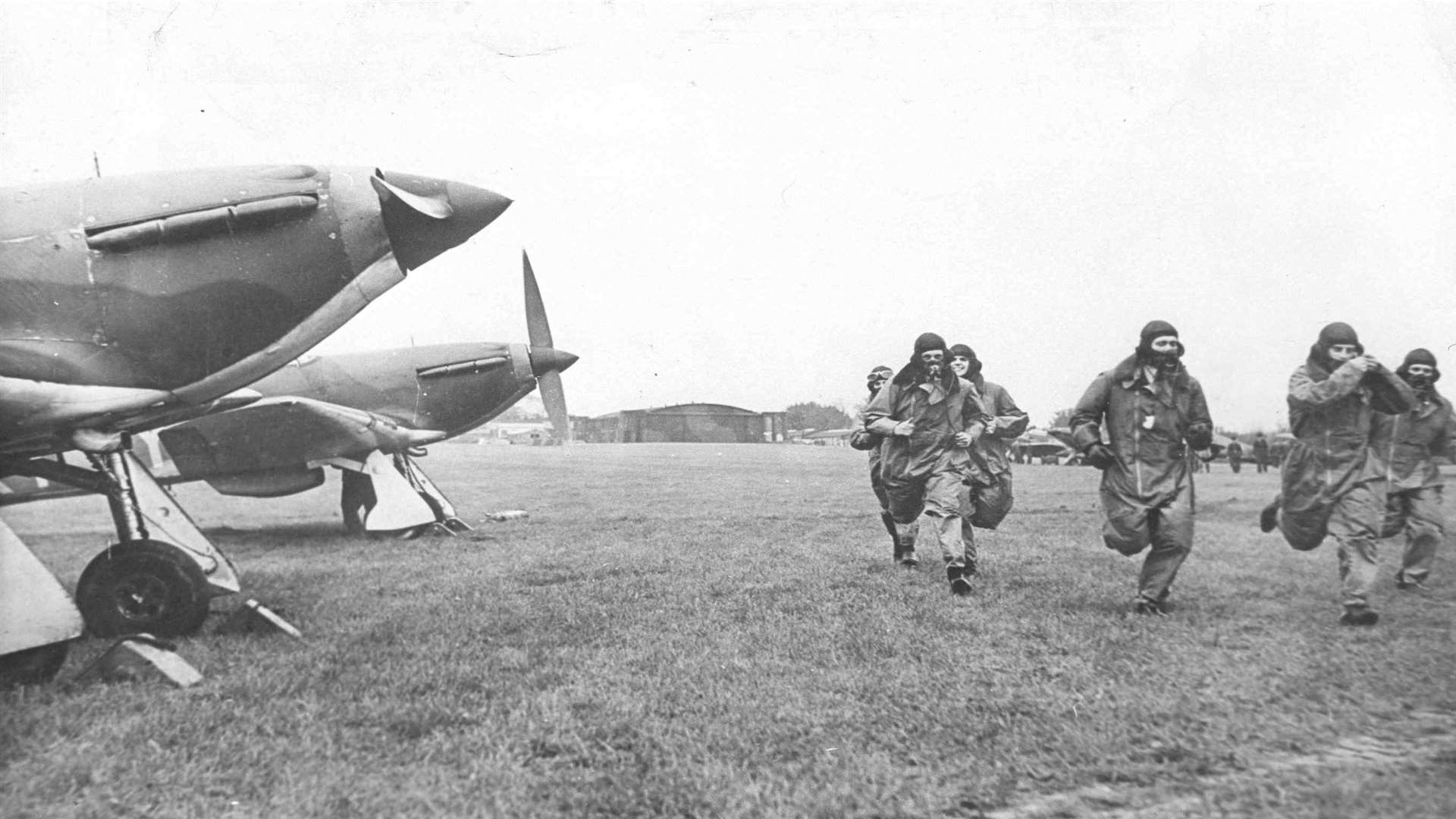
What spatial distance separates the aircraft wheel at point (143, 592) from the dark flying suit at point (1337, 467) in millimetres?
7270

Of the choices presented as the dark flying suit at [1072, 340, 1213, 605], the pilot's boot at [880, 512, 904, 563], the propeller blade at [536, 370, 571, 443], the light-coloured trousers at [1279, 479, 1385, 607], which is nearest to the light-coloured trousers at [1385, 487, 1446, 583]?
the light-coloured trousers at [1279, 479, 1385, 607]

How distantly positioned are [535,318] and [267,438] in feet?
12.6

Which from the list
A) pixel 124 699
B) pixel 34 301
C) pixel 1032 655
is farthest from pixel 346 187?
pixel 1032 655

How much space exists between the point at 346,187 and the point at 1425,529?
8312mm

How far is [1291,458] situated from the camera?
595 cm

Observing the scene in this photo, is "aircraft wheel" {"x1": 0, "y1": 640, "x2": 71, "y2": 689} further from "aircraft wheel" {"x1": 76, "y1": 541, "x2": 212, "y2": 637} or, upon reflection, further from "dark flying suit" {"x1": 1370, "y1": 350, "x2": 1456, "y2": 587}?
"dark flying suit" {"x1": 1370, "y1": 350, "x2": 1456, "y2": 587}

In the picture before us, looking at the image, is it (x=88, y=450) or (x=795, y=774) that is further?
(x=88, y=450)

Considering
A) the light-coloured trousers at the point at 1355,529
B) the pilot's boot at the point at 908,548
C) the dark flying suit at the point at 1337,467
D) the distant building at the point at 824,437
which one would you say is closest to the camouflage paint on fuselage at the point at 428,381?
the pilot's boot at the point at 908,548

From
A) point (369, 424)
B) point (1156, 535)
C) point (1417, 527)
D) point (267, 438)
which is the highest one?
point (369, 424)

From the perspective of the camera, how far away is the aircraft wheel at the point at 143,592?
531 centimetres

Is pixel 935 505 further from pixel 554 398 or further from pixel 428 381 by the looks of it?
pixel 428 381

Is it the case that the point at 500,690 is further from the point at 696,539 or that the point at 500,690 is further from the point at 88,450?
the point at 696,539

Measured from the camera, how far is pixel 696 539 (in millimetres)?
9836

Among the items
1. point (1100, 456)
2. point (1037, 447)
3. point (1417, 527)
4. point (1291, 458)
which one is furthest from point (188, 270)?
point (1037, 447)
